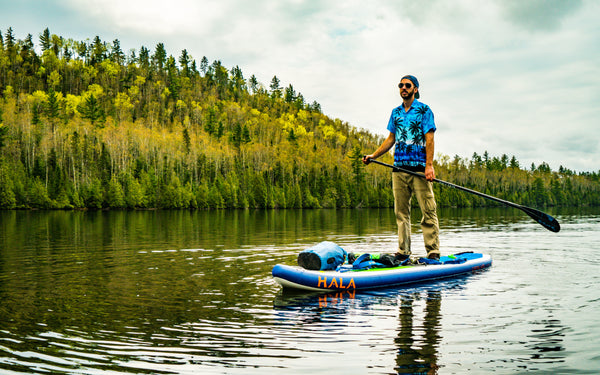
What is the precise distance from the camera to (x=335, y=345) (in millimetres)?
6113

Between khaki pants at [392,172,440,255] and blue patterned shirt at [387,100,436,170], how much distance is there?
14.7 inches

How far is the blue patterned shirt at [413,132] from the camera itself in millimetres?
11195

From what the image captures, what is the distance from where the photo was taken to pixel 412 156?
1134 centimetres

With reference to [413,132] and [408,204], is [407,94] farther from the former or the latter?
[408,204]

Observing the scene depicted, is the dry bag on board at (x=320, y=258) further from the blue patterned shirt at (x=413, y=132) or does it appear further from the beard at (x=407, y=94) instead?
the beard at (x=407, y=94)

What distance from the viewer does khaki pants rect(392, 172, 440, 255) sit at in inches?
444

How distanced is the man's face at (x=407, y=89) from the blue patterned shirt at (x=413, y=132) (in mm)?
265

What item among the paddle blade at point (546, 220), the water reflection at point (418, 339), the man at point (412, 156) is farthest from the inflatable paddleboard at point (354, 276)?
the paddle blade at point (546, 220)

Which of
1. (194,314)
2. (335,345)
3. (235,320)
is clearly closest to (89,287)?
(194,314)

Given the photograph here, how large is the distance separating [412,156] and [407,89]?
62.4 inches

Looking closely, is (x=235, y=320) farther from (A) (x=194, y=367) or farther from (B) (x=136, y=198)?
(B) (x=136, y=198)

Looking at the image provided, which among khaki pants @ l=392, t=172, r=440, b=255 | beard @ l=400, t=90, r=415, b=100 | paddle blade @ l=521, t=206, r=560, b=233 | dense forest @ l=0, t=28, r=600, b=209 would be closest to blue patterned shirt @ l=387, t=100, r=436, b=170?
beard @ l=400, t=90, r=415, b=100

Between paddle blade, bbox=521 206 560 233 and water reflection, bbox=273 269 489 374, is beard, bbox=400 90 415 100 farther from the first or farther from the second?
water reflection, bbox=273 269 489 374

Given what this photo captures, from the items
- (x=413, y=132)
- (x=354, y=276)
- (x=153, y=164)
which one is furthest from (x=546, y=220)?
(x=153, y=164)
